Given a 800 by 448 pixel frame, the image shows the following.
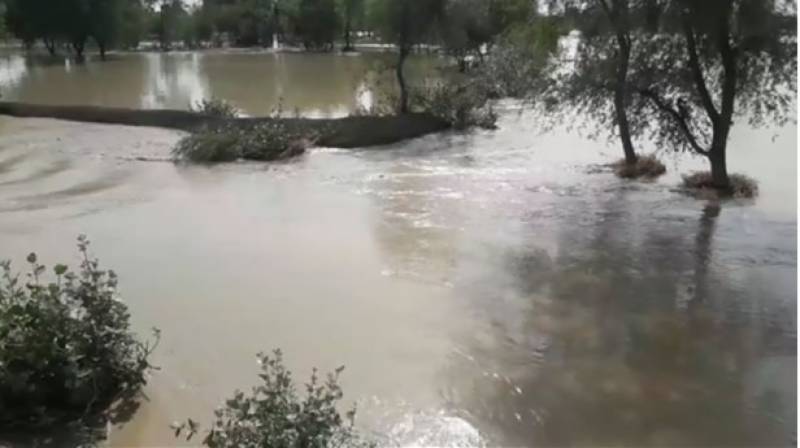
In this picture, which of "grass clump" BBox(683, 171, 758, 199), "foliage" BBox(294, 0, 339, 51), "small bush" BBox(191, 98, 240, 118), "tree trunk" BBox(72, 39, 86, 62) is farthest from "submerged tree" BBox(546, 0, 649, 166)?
"foliage" BBox(294, 0, 339, 51)

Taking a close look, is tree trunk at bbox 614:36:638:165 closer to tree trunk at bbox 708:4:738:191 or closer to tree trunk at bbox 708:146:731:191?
tree trunk at bbox 708:4:738:191

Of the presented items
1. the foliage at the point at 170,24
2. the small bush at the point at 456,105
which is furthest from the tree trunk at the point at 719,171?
the foliage at the point at 170,24

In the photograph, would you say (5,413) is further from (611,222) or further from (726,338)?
(611,222)

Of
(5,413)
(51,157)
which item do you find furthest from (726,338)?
(51,157)

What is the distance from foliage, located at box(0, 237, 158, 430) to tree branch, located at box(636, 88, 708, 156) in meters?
10.5

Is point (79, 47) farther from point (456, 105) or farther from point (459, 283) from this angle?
point (459, 283)

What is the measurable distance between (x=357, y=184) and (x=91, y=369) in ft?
31.1

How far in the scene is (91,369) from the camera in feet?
18.9

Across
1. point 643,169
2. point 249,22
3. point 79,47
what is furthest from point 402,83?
point 249,22

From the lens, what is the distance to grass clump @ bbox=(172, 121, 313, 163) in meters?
17.4

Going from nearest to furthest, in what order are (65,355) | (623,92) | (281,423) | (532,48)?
(281,423)
(65,355)
(623,92)
(532,48)

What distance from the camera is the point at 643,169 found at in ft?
51.4

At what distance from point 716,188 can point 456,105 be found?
9.61 metres

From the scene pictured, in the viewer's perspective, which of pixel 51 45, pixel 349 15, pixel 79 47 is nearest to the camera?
pixel 79 47
